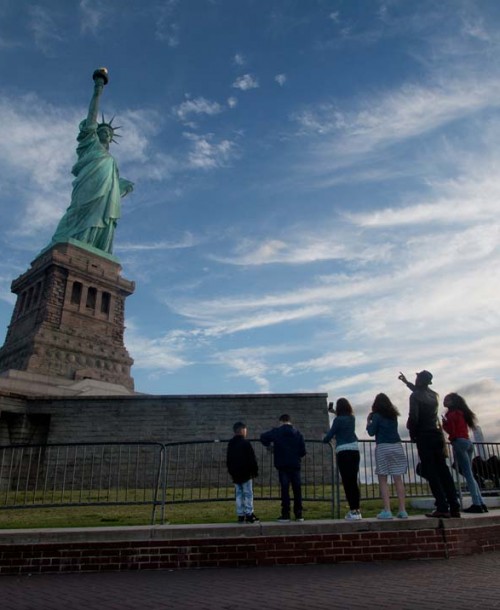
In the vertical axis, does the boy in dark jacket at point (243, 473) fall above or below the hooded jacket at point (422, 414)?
below

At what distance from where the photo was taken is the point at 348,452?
7027mm

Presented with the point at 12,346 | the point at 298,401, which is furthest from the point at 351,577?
the point at 12,346

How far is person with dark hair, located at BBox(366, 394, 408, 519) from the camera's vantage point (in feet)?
22.3

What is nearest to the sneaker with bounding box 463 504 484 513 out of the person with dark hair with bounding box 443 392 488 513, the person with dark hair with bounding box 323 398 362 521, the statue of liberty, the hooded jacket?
the person with dark hair with bounding box 443 392 488 513

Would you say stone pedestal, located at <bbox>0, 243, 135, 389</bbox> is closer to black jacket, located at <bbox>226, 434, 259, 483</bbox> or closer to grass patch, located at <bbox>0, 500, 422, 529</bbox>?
grass patch, located at <bbox>0, 500, 422, 529</bbox>

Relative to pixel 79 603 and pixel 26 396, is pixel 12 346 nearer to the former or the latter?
pixel 26 396

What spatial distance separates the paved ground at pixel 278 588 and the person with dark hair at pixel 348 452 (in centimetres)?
93

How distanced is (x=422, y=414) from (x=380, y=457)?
844mm

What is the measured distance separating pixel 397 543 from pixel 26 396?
1674 centimetres

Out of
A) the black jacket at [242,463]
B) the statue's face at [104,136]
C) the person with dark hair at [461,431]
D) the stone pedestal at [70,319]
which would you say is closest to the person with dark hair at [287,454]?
the black jacket at [242,463]

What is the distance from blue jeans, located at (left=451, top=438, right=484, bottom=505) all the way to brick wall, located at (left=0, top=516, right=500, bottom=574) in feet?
4.81

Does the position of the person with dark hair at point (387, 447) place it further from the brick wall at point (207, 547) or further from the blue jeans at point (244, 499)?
the blue jeans at point (244, 499)

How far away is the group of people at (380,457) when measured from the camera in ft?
22.2

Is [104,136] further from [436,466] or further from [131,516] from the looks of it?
[436,466]
